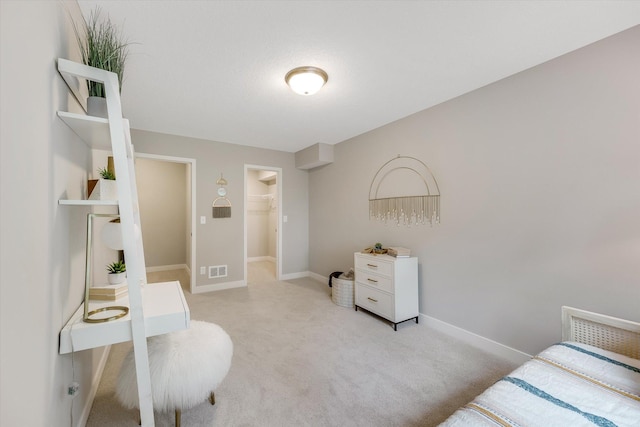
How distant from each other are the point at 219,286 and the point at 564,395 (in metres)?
4.08

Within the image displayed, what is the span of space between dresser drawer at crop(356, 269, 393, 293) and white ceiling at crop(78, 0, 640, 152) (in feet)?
6.30

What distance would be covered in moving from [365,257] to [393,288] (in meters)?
0.52

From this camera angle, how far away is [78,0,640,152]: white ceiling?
1.51 meters

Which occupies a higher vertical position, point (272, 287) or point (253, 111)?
point (253, 111)

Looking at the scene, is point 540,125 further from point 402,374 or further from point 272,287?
point 272,287

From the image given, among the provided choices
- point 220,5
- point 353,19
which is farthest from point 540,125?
point 220,5

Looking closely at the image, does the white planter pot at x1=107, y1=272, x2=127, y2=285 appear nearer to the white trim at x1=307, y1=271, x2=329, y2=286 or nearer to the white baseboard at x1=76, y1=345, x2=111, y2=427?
the white baseboard at x1=76, y1=345, x2=111, y2=427

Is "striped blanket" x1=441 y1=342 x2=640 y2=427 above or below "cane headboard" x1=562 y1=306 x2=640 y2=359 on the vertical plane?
below

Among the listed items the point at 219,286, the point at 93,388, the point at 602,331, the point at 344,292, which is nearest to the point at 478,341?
the point at 602,331

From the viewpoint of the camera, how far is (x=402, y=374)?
200 cm

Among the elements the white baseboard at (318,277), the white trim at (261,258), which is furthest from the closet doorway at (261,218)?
the white baseboard at (318,277)

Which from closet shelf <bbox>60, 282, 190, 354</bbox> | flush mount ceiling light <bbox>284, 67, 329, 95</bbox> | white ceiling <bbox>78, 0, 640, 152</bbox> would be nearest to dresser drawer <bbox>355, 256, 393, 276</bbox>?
white ceiling <bbox>78, 0, 640, 152</bbox>

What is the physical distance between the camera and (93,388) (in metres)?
1.72

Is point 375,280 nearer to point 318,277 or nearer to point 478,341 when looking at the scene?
point 478,341
